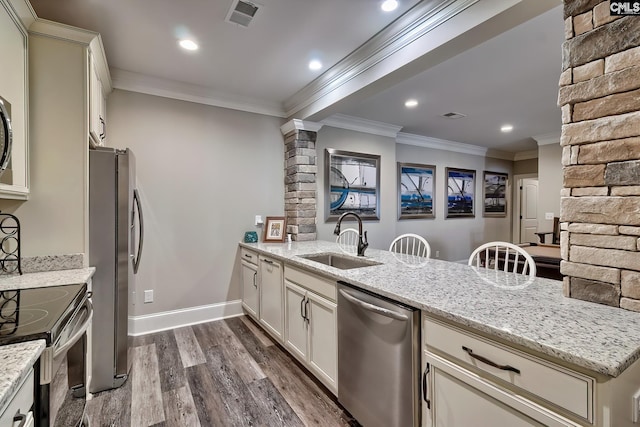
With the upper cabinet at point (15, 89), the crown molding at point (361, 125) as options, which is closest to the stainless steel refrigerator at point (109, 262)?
the upper cabinet at point (15, 89)

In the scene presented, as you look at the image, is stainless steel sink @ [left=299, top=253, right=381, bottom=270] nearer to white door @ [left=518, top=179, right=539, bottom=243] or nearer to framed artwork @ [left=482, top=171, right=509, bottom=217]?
framed artwork @ [left=482, top=171, right=509, bottom=217]

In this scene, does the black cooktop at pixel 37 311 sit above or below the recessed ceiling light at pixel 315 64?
below

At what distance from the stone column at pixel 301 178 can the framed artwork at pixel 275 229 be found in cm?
13

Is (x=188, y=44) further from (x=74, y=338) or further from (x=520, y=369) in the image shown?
(x=520, y=369)

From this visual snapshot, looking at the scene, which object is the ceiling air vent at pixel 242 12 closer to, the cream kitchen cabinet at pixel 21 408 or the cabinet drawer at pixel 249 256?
the cabinet drawer at pixel 249 256

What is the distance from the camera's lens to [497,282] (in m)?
1.65

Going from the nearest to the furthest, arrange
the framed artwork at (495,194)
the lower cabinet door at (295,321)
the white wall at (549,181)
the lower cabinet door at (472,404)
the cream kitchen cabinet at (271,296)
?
the lower cabinet door at (472,404) → the lower cabinet door at (295,321) → the cream kitchen cabinet at (271,296) → the white wall at (549,181) → the framed artwork at (495,194)

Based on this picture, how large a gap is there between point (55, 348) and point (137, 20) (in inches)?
86.6

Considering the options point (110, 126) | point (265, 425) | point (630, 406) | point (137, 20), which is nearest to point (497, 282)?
point (630, 406)

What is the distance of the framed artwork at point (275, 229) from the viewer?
365cm

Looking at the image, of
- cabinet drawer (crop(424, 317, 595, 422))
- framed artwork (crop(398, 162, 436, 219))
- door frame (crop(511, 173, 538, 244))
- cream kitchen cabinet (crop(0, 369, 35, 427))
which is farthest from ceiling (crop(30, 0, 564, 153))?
door frame (crop(511, 173, 538, 244))

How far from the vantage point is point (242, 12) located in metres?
2.04

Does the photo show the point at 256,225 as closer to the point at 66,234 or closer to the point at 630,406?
the point at 66,234

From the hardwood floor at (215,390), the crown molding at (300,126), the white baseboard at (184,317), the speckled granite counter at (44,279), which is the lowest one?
the hardwood floor at (215,390)
